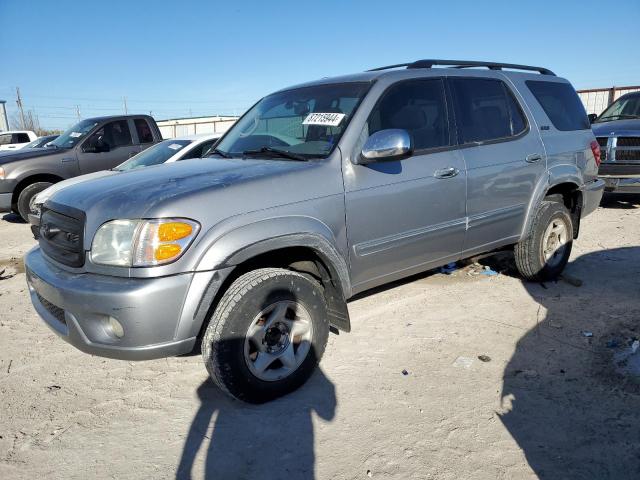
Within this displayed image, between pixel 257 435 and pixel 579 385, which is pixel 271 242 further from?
pixel 579 385

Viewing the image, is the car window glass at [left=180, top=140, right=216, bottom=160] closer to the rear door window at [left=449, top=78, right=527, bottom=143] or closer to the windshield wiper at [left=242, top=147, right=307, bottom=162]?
the windshield wiper at [left=242, top=147, right=307, bottom=162]

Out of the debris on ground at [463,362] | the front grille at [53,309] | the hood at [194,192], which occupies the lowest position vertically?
the debris on ground at [463,362]

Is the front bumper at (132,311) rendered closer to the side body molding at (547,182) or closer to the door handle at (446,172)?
the door handle at (446,172)

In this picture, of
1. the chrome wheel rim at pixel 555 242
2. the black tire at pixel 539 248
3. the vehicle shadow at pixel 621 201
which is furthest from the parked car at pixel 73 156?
the vehicle shadow at pixel 621 201

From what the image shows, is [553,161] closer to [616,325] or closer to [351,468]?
[616,325]

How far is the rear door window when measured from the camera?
389cm

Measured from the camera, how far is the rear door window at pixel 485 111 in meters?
3.89

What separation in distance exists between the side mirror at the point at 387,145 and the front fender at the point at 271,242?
0.57 m

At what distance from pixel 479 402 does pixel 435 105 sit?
219cm

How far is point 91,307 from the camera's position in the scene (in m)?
2.50

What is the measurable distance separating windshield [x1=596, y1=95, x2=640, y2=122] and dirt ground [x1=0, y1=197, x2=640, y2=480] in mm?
6244

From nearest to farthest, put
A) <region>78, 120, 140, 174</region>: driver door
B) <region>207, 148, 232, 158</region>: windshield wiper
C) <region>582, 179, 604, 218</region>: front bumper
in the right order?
1. <region>207, 148, 232, 158</region>: windshield wiper
2. <region>582, 179, 604, 218</region>: front bumper
3. <region>78, 120, 140, 174</region>: driver door

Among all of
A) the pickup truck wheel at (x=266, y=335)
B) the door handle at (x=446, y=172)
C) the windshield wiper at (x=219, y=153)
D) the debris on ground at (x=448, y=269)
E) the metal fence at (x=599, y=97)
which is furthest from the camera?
Answer: the metal fence at (x=599, y=97)

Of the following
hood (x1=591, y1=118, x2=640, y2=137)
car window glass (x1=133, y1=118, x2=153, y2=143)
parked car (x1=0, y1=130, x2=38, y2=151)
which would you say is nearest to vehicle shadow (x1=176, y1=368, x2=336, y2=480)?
hood (x1=591, y1=118, x2=640, y2=137)
